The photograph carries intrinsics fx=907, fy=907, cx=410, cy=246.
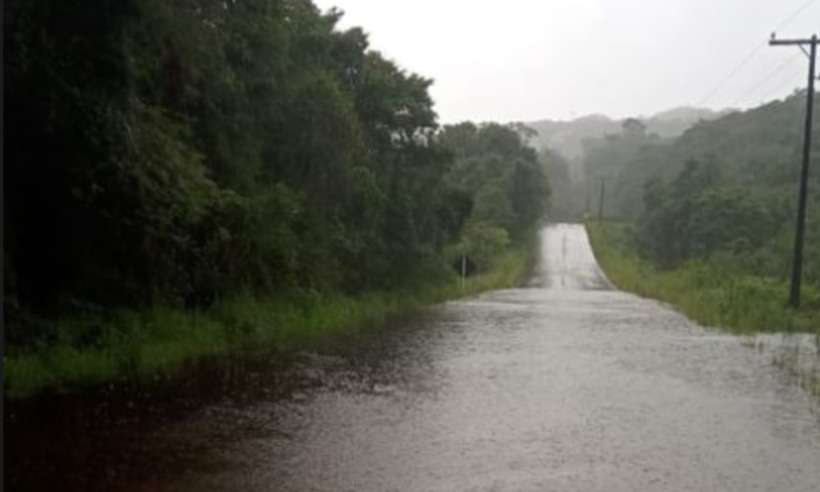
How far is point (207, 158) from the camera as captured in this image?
2075 centimetres

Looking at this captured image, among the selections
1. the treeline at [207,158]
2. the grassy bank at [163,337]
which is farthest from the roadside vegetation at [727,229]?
the grassy bank at [163,337]

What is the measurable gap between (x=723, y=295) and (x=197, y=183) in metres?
25.0

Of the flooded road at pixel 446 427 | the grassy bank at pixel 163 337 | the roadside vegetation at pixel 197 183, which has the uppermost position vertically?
the roadside vegetation at pixel 197 183

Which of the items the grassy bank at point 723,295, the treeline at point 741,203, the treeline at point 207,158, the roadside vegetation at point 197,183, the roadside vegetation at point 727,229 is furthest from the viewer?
the treeline at point 741,203

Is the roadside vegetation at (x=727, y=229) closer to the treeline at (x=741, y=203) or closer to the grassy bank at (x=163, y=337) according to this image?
the treeline at (x=741, y=203)

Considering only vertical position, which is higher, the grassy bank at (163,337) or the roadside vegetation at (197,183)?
the roadside vegetation at (197,183)

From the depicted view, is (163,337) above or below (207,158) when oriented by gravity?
below

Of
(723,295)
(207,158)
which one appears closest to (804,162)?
(723,295)

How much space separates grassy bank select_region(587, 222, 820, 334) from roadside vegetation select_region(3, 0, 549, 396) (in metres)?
10.6

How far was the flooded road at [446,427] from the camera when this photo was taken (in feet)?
28.2

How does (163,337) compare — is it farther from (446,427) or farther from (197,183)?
(446,427)

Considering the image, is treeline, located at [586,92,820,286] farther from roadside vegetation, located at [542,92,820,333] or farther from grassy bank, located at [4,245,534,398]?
grassy bank, located at [4,245,534,398]

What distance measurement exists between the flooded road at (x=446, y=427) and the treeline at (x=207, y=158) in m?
2.91

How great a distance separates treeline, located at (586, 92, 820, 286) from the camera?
174 ft
